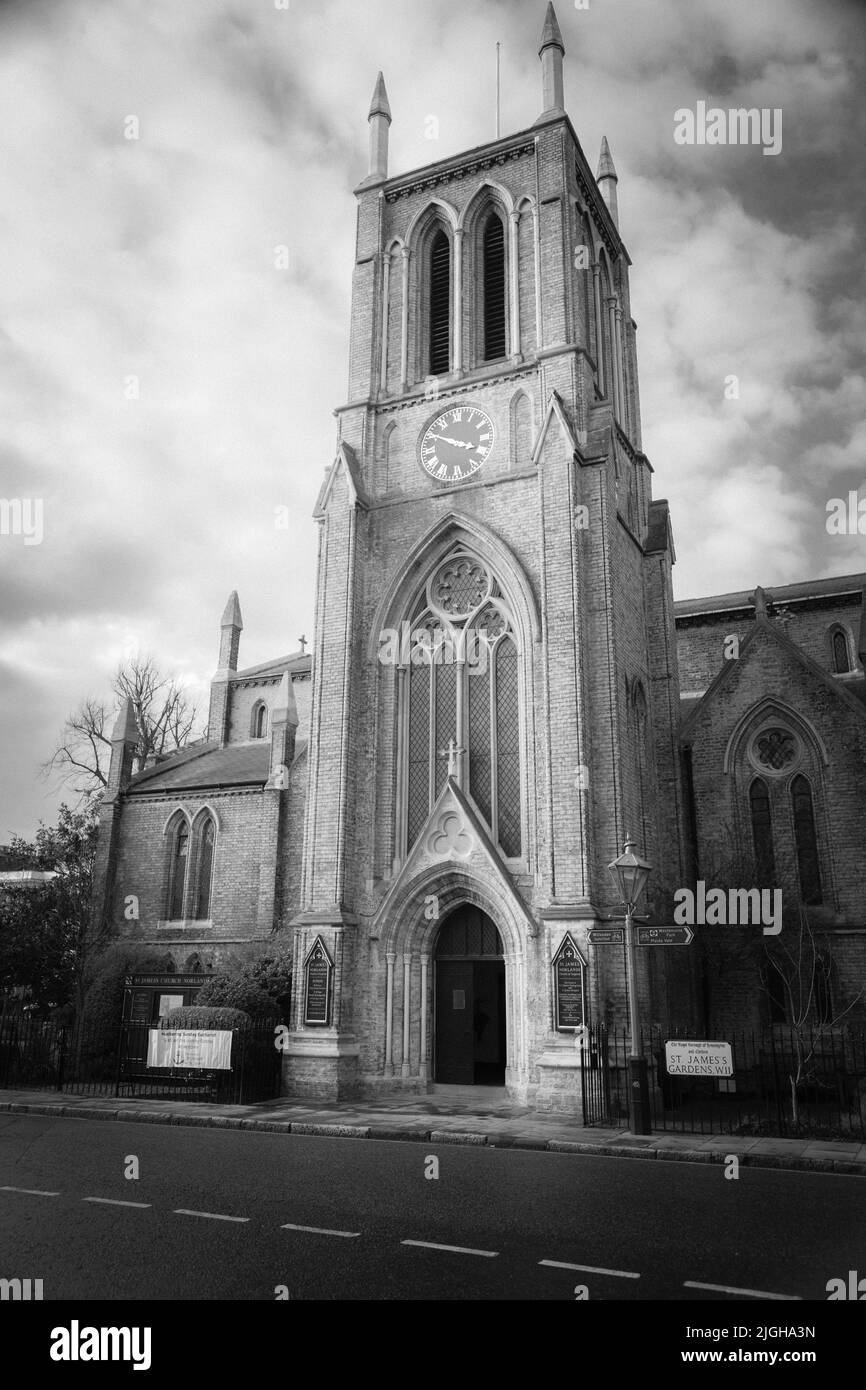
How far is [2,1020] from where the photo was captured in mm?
22688

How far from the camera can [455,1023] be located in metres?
20.3

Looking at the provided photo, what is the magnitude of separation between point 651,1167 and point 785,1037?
10.9 meters

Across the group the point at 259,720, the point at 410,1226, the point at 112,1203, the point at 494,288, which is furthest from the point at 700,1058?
the point at 259,720

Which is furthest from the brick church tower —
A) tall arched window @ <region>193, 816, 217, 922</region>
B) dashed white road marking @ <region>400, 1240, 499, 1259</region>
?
tall arched window @ <region>193, 816, 217, 922</region>

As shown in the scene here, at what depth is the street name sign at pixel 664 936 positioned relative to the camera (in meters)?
14.5

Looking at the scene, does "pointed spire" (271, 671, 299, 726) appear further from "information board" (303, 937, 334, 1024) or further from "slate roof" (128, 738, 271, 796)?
"information board" (303, 937, 334, 1024)

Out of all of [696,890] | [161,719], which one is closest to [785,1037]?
[696,890]

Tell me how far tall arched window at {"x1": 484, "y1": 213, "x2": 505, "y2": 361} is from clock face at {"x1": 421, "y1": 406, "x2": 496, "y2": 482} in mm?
1921

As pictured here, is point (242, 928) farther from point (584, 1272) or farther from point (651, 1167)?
point (584, 1272)

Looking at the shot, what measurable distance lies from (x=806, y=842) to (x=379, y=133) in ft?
73.0

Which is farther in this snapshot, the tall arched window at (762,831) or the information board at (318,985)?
the tall arched window at (762,831)

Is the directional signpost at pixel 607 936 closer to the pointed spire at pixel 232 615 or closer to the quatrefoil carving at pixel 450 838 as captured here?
the quatrefoil carving at pixel 450 838

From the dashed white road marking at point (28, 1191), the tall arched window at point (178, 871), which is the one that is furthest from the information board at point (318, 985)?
the tall arched window at point (178, 871)

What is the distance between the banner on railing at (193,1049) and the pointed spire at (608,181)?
2480 cm
